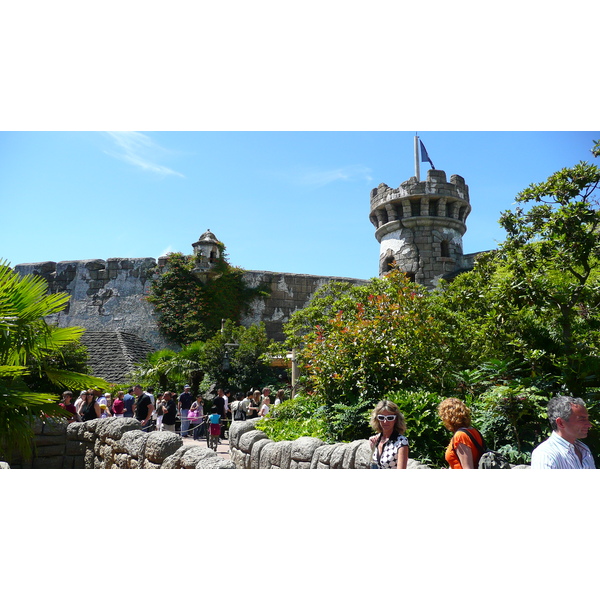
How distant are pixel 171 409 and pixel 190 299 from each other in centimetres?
1044

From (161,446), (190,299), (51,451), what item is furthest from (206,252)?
(161,446)

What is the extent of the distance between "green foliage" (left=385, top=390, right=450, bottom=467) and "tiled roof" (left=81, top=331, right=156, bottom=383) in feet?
41.8

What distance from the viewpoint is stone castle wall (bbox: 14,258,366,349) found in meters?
20.7

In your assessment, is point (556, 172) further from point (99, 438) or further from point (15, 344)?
point (99, 438)

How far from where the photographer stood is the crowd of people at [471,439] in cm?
269

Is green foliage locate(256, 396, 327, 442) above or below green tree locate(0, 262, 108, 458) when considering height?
below

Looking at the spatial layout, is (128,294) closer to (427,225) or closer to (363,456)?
(427,225)

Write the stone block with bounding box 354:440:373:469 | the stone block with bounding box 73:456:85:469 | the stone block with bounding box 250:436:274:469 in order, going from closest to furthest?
1. the stone block with bounding box 354:440:373:469
2. the stone block with bounding box 250:436:274:469
3. the stone block with bounding box 73:456:85:469

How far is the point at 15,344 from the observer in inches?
167

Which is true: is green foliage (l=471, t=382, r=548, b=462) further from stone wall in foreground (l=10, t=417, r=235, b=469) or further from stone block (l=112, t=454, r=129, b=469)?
stone block (l=112, t=454, r=129, b=469)

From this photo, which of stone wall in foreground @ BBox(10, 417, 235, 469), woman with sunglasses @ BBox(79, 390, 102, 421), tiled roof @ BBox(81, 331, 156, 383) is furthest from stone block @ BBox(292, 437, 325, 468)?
tiled roof @ BBox(81, 331, 156, 383)

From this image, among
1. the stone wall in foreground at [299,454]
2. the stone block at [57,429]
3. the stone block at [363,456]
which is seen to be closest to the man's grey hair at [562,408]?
the stone wall in foreground at [299,454]

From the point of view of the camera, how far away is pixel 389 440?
3674 mm

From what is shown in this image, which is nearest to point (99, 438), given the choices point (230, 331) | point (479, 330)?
point (479, 330)
